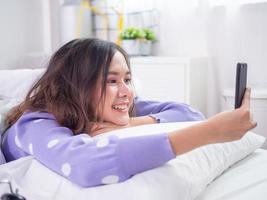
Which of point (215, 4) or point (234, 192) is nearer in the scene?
point (234, 192)

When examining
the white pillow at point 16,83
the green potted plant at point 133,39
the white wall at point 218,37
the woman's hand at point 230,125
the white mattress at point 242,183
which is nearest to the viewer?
the woman's hand at point 230,125

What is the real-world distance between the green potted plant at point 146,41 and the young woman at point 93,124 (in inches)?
45.8

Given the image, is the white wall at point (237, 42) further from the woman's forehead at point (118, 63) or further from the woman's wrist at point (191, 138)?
the woman's wrist at point (191, 138)

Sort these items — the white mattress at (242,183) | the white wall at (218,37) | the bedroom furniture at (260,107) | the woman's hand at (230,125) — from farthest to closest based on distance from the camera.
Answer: the white wall at (218,37)
the bedroom furniture at (260,107)
the white mattress at (242,183)
the woman's hand at (230,125)

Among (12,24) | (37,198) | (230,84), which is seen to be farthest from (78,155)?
(12,24)

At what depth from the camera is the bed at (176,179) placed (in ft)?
1.76

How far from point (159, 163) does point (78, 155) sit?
13 cm

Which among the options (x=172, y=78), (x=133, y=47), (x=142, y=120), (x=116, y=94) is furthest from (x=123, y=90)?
(x=133, y=47)

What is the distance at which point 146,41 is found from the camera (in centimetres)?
209

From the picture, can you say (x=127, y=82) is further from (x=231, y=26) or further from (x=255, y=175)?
(x=231, y=26)

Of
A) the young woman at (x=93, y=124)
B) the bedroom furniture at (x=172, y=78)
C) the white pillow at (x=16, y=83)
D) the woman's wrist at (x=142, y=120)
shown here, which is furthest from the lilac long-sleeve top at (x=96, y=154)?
the bedroom furniture at (x=172, y=78)

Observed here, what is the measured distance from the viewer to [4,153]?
75cm

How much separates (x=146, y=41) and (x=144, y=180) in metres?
1.62

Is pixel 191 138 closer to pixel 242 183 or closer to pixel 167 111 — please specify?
pixel 242 183
